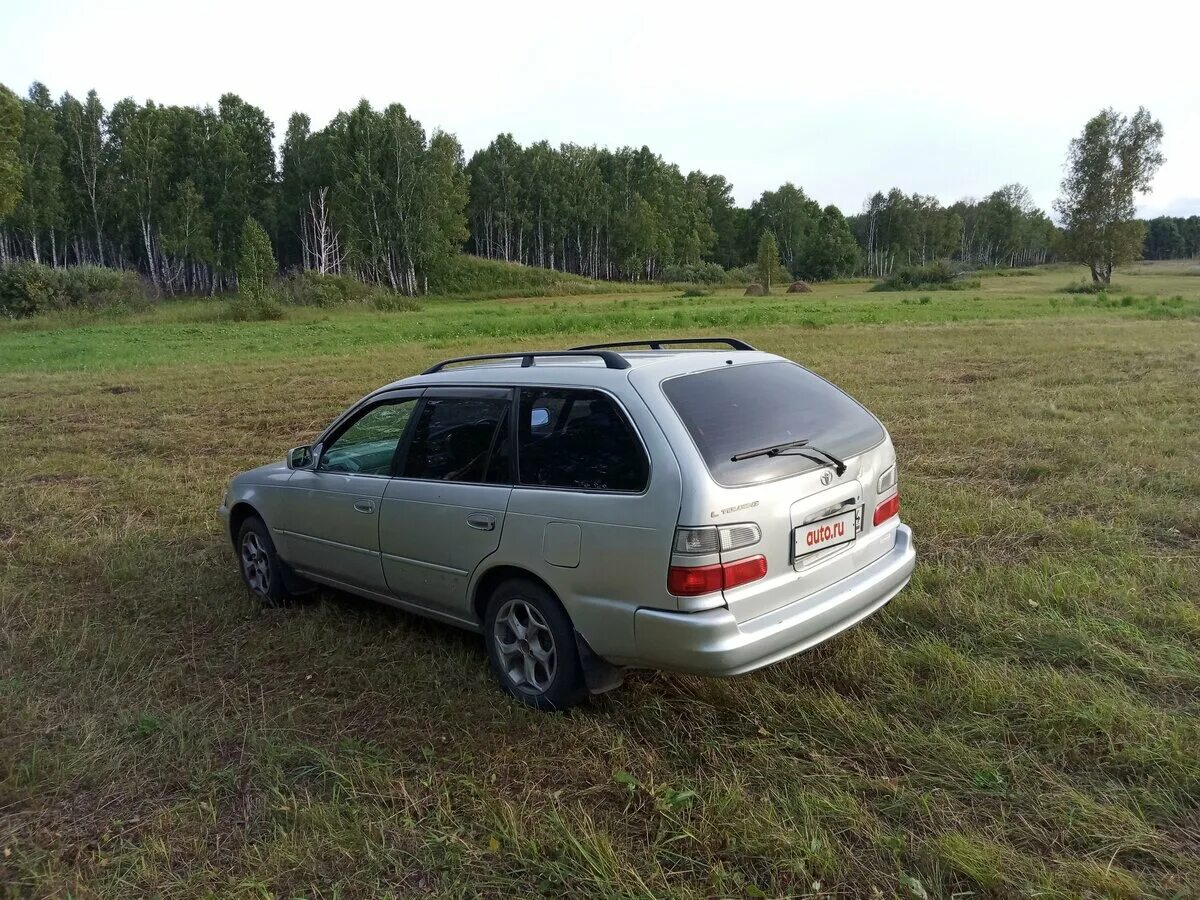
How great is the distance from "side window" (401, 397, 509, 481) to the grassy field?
1.00m

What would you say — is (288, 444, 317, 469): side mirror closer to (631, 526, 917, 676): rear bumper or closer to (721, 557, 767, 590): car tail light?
(631, 526, 917, 676): rear bumper

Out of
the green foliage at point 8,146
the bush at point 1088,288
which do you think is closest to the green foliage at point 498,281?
the green foliage at point 8,146

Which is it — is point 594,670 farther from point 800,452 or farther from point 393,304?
point 393,304

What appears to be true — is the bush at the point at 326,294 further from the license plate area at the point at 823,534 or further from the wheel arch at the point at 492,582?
the license plate area at the point at 823,534

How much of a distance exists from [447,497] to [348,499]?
899mm

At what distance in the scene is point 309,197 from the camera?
198ft

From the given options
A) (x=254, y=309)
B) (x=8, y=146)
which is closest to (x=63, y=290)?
(x=8, y=146)

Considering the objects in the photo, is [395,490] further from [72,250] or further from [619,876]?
[72,250]

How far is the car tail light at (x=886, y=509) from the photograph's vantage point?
3.87m

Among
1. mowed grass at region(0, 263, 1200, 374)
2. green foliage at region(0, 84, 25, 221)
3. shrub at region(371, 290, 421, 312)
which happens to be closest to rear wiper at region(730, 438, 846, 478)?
mowed grass at region(0, 263, 1200, 374)

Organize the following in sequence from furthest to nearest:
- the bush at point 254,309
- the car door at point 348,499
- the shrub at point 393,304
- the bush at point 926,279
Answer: the bush at point 926,279
the shrub at point 393,304
the bush at point 254,309
the car door at point 348,499

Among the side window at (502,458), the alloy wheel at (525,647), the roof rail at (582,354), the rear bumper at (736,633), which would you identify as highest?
the roof rail at (582,354)

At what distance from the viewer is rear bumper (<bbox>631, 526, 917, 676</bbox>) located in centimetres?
304

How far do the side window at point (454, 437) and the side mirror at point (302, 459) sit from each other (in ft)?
3.14
